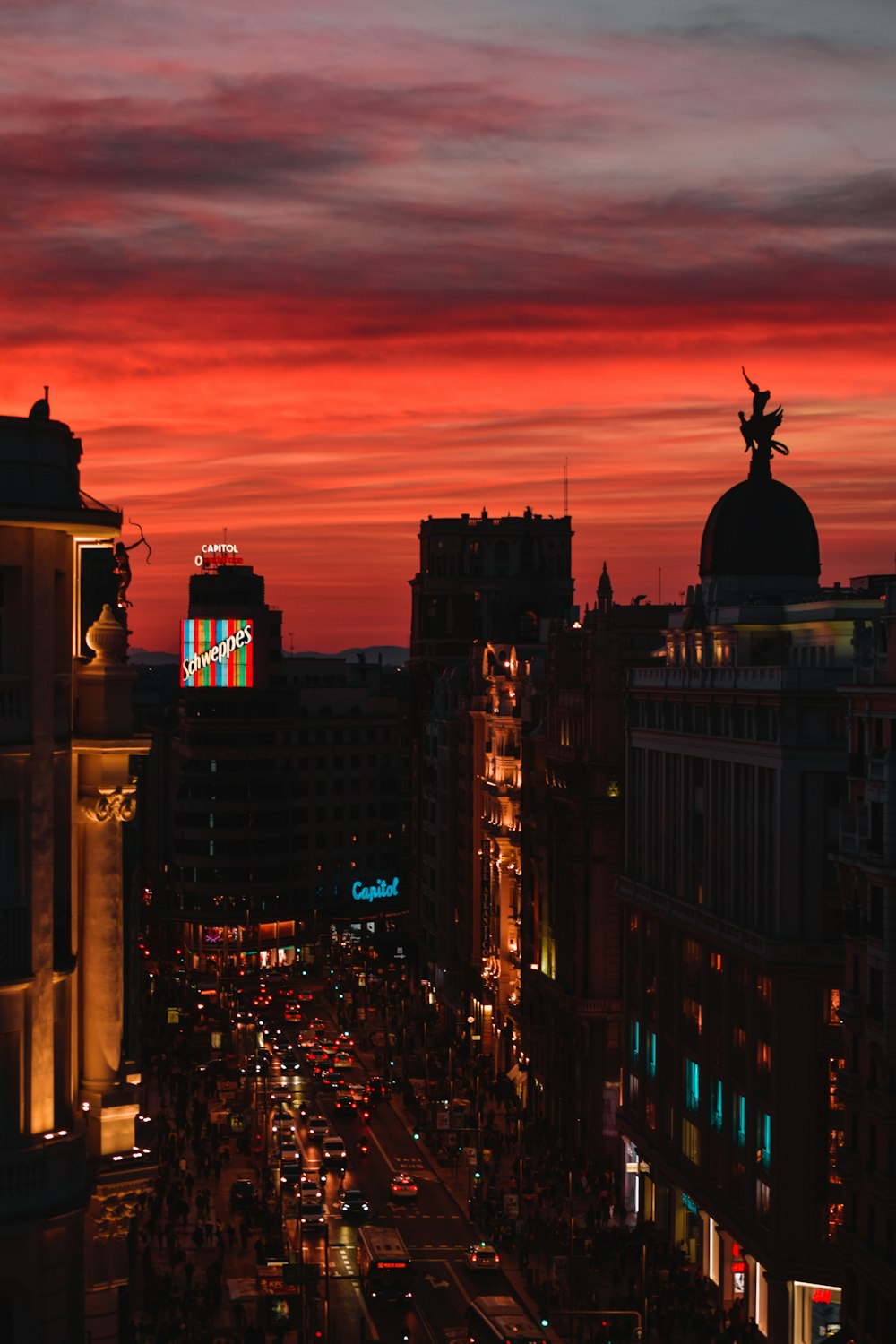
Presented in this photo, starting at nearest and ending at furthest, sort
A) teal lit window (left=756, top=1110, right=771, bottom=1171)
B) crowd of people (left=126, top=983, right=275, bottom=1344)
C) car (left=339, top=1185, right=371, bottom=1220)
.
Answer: crowd of people (left=126, top=983, right=275, bottom=1344) → teal lit window (left=756, top=1110, right=771, bottom=1171) → car (left=339, top=1185, right=371, bottom=1220)

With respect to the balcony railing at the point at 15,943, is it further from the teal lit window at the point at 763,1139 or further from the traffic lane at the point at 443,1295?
the teal lit window at the point at 763,1139

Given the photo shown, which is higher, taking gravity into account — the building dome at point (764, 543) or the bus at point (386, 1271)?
the building dome at point (764, 543)

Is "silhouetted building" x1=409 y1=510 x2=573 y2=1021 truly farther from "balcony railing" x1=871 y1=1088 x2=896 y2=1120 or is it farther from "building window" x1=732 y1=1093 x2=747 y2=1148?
"balcony railing" x1=871 y1=1088 x2=896 y2=1120

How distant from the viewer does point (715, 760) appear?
85875mm

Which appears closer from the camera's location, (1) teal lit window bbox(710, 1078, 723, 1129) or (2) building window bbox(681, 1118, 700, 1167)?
(1) teal lit window bbox(710, 1078, 723, 1129)

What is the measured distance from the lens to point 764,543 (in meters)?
97.2

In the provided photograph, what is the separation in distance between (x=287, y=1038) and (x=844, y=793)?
87.8 meters

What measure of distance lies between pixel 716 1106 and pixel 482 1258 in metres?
11.7

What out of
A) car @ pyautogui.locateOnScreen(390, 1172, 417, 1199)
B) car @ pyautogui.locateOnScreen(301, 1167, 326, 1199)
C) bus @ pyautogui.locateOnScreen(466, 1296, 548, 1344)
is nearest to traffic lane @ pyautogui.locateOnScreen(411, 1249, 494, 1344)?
bus @ pyautogui.locateOnScreen(466, 1296, 548, 1344)

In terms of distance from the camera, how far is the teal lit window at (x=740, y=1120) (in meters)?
79.7

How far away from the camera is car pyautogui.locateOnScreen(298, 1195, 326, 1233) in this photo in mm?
89438

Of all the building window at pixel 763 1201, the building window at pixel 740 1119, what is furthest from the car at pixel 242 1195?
the building window at pixel 763 1201

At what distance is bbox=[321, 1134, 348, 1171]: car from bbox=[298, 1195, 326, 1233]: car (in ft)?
49.7

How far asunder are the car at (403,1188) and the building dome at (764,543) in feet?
105
